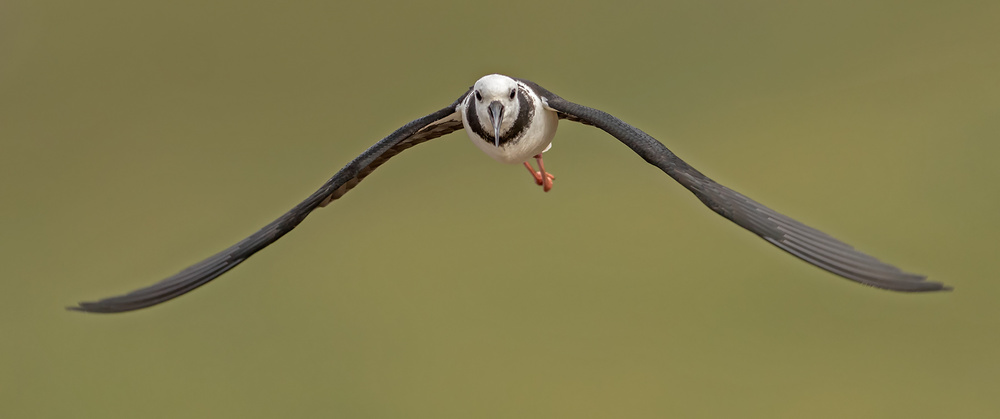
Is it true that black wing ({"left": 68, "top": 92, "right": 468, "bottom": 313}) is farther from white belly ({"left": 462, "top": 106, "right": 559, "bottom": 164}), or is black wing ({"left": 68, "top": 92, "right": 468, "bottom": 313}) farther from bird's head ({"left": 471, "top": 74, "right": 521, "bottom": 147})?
bird's head ({"left": 471, "top": 74, "right": 521, "bottom": 147})

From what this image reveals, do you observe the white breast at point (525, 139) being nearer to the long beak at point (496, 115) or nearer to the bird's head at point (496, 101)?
the bird's head at point (496, 101)

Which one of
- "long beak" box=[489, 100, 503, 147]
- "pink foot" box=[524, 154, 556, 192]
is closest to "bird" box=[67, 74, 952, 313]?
"long beak" box=[489, 100, 503, 147]

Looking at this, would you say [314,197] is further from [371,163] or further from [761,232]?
[761,232]

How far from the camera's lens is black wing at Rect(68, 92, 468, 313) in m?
A: 7.86

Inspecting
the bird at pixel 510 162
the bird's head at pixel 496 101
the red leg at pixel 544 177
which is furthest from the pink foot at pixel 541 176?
the bird's head at pixel 496 101

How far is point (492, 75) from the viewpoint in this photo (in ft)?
26.1

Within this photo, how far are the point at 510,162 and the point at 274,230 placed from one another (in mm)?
2098

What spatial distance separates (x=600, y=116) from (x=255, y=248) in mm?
3046

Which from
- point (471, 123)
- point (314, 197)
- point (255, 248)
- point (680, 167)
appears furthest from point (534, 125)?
point (255, 248)

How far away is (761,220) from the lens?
23.8ft

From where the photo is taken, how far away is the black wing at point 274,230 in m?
7.86

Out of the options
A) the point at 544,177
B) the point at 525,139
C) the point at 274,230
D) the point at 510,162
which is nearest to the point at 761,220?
the point at 525,139

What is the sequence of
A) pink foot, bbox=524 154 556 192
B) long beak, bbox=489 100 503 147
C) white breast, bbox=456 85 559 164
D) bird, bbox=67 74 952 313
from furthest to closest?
pink foot, bbox=524 154 556 192 < white breast, bbox=456 85 559 164 < long beak, bbox=489 100 503 147 < bird, bbox=67 74 952 313

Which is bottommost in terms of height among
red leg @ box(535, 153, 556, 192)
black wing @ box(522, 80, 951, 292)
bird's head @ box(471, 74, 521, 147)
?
black wing @ box(522, 80, 951, 292)
